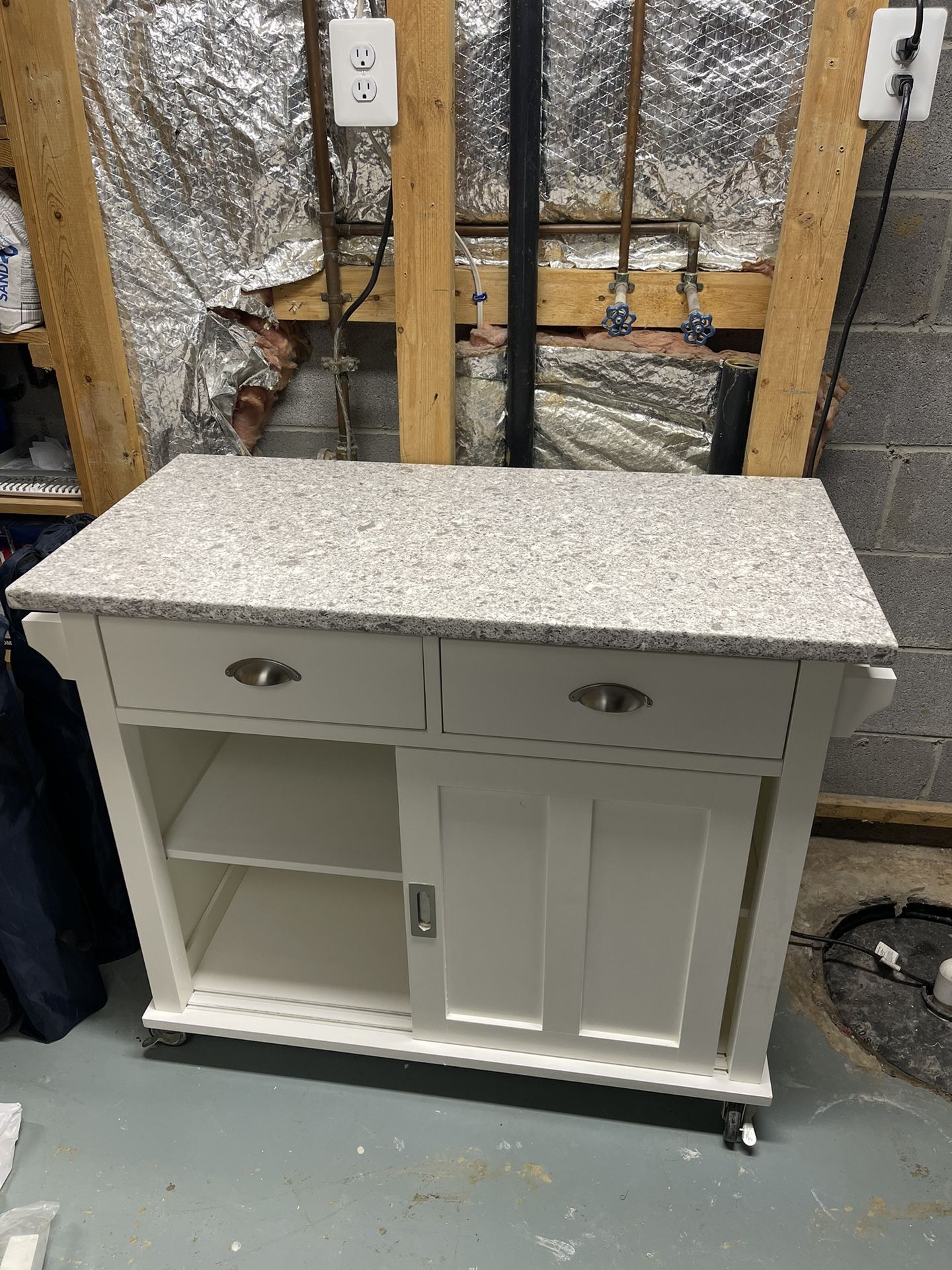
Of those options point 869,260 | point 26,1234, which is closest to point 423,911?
point 26,1234

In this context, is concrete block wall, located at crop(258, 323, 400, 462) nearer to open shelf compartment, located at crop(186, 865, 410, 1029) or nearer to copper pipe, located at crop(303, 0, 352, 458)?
copper pipe, located at crop(303, 0, 352, 458)

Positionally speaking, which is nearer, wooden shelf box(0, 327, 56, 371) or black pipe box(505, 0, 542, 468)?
black pipe box(505, 0, 542, 468)

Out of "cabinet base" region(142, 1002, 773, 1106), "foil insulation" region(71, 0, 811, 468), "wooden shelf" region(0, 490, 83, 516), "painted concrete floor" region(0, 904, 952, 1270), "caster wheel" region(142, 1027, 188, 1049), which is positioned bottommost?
"painted concrete floor" region(0, 904, 952, 1270)

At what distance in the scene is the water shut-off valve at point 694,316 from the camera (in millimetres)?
1447

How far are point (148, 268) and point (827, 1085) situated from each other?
172 centimetres

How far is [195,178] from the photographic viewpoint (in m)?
1.50

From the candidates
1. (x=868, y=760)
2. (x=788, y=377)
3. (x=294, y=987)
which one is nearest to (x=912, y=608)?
(x=868, y=760)

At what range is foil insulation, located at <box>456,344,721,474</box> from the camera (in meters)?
1.51

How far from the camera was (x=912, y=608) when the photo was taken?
1.71 metres

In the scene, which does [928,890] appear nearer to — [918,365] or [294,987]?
[918,365]

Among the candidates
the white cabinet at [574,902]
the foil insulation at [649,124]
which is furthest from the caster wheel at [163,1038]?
the foil insulation at [649,124]

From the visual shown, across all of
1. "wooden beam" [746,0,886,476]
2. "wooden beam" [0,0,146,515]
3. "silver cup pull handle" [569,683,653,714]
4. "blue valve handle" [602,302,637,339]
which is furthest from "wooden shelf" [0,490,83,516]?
"wooden beam" [746,0,886,476]

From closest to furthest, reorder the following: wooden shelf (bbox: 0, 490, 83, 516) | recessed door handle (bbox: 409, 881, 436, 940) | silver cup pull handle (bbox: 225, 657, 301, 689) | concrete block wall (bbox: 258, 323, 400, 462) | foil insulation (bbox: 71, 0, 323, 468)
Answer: silver cup pull handle (bbox: 225, 657, 301, 689), recessed door handle (bbox: 409, 881, 436, 940), foil insulation (bbox: 71, 0, 323, 468), concrete block wall (bbox: 258, 323, 400, 462), wooden shelf (bbox: 0, 490, 83, 516)

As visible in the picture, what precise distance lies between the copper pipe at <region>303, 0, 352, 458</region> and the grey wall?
57mm
